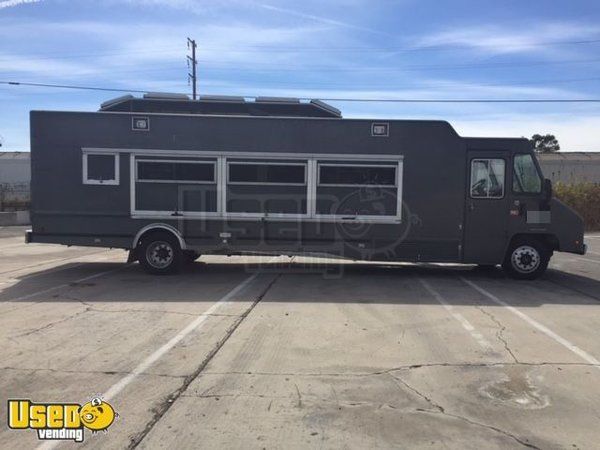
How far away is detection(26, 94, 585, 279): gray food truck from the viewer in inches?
440

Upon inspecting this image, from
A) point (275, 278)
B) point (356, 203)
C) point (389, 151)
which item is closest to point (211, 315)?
point (275, 278)

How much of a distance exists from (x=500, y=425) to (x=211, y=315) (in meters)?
4.62

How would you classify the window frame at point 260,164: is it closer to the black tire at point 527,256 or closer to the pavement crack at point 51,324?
the pavement crack at point 51,324

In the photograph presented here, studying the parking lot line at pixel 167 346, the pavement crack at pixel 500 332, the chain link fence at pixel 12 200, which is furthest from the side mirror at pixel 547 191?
the chain link fence at pixel 12 200

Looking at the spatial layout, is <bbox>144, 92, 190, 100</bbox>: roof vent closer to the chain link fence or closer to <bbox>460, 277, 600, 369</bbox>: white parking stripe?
<bbox>460, 277, 600, 369</bbox>: white parking stripe

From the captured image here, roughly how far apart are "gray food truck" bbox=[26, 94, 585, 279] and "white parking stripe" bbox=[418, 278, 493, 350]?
1.23 meters

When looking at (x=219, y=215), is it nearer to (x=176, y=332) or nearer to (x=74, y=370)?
(x=176, y=332)

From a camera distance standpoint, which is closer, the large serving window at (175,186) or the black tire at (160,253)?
the large serving window at (175,186)

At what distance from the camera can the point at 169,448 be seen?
3.91 meters

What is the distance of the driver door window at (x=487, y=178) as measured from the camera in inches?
445

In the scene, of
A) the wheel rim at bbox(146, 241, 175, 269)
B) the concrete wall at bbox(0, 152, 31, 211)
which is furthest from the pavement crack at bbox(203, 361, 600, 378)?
the concrete wall at bbox(0, 152, 31, 211)

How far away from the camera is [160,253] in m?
11.5

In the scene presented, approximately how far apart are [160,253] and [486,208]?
669 centimetres

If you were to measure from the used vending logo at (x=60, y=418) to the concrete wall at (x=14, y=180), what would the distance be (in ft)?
93.2
